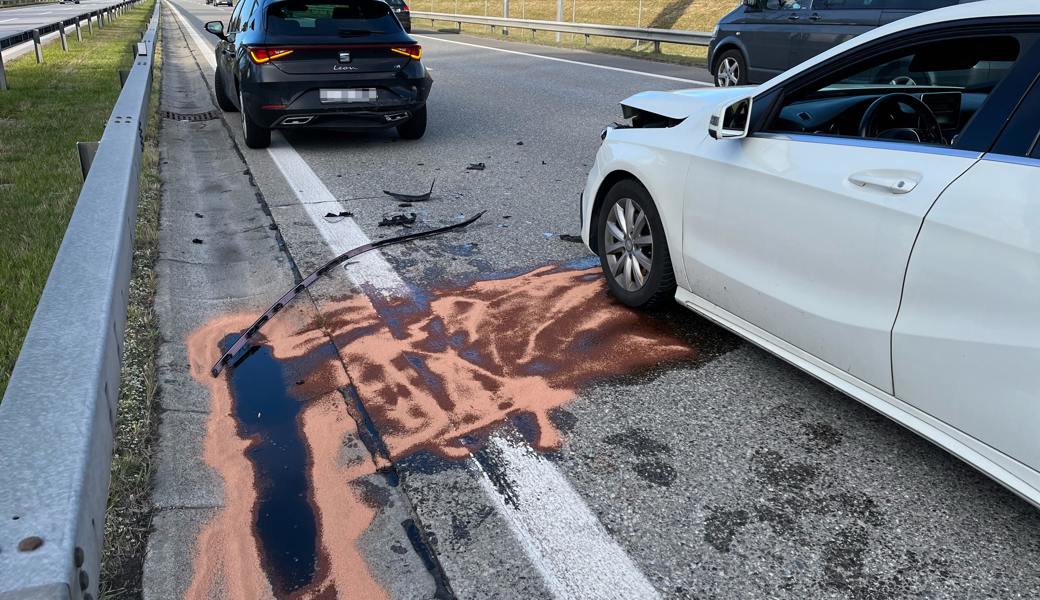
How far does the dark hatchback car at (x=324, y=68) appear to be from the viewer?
799 centimetres

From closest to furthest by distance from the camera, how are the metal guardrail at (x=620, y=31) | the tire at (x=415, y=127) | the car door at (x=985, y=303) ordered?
the car door at (x=985, y=303) → the tire at (x=415, y=127) → the metal guardrail at (x=620, y=31)

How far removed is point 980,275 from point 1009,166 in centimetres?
35

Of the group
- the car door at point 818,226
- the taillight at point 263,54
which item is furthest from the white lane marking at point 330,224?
the car door at point 818,226

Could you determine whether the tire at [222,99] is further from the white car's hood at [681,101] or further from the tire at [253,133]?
the white car's hood at [681,101]

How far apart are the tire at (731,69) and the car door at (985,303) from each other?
34.2 feet

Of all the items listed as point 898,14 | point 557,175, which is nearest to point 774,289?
point 557,175

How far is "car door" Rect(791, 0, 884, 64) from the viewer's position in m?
10.6

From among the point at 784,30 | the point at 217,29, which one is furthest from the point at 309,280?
the point at 784,30

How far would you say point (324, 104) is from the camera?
8117 mm

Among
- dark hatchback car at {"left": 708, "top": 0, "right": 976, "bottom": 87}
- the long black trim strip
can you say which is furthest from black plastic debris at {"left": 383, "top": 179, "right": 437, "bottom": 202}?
dark hatchback car at {"left": 708, "top": 0, "right": 976, "bottom": 87}

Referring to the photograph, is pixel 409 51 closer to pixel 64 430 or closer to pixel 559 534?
pixel 559 534

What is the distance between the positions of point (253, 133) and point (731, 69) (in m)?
7.63

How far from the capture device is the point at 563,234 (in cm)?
587

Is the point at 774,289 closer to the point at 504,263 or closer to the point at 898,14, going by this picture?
the point at 504,263
